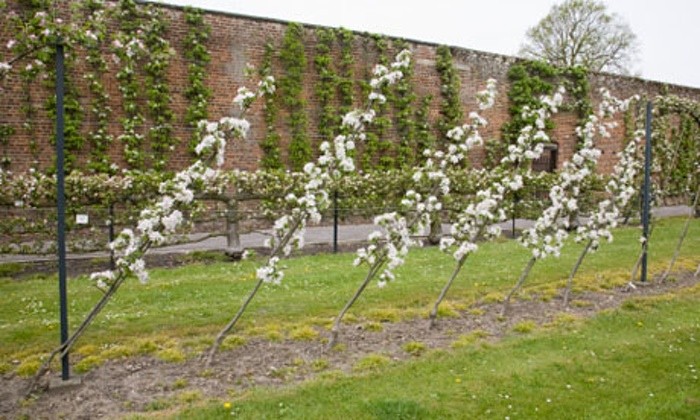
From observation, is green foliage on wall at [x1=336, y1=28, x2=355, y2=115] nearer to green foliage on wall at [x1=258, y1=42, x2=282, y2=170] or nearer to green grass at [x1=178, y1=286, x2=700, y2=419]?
green foliage on wall at [x1=258, y1=42, x2=282, y2=170]

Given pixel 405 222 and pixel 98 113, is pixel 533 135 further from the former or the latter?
pixel 98 113

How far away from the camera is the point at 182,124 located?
44.0 ft

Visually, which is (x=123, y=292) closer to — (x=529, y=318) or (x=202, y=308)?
(x=202, y=308)

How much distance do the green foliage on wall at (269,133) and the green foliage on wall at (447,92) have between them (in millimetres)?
5527

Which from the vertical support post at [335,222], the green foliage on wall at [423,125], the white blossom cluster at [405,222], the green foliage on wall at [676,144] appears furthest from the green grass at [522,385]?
the green foliage on wall at [423,125]

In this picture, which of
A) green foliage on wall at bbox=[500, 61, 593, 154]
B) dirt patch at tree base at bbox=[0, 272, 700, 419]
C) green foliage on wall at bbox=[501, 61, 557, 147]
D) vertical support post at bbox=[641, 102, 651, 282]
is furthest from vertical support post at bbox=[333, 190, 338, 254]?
green foliage on wall at bbox=[501, 61, 557, 147]

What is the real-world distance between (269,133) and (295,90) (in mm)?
1398

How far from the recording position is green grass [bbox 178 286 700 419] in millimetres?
3994

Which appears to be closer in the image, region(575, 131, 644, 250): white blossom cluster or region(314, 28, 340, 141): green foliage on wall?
region(575, 131, 644, 250): white blossom cluster

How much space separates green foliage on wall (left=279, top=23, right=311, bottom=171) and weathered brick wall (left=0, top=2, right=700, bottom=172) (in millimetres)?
202

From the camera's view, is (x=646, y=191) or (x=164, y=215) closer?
(x=164, y=215)

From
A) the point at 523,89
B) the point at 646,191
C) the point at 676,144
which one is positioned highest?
the point at 523,89

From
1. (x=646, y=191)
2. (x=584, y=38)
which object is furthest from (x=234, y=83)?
(x=584, y=38)

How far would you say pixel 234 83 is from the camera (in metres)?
14.1
